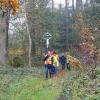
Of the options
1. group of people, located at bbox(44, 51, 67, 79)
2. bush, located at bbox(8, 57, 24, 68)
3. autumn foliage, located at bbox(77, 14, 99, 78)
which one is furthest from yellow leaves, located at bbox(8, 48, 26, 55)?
group of people, located at bbox(44, 51, 67, 79)

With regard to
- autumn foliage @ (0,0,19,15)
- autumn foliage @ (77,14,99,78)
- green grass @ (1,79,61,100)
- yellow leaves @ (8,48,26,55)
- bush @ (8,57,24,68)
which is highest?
autumn foliage @ (0,0,19,15)

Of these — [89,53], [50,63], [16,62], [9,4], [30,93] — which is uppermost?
[9,4]

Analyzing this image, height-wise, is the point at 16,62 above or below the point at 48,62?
below

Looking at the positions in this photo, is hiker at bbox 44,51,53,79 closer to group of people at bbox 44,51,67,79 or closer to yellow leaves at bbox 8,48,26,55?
group of people at bbox 44,51,67,79

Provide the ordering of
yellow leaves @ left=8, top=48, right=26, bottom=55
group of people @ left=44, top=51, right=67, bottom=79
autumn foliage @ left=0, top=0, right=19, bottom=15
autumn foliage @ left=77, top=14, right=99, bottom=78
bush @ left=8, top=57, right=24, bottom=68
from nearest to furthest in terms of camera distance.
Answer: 1. autumn foliage @ left=77, top=14, right=99, bottom=78
2. group of people @ left=44, top=51, right=67, bottom=79
3. autumn foliage @ left=0, top=0, right=19, bottom=15
4. bush @ left=8, top=57, right=24, bottom=68
5. yellow leaves @ left=8, top=48, right=26, bottom=55

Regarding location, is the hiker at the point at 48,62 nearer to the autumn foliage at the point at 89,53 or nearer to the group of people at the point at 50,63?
the group of people at the point at 50,63

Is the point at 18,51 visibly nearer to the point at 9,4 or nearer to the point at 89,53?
the point at 9,4

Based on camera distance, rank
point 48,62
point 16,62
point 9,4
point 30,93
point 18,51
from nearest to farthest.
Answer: point 30,93, point 48,62, point 9,4, point 16,62, point 18,51

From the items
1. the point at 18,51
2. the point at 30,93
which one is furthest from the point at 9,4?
the point at 18,51

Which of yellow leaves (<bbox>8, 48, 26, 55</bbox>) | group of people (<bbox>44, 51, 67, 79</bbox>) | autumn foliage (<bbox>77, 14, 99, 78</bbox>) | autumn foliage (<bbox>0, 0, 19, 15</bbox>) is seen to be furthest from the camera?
yellow leaves (<bbox>8, 48, 26, 55</bbox>)

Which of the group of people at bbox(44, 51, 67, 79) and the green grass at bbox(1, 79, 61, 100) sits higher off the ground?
the group of people at bbox(44, 51, 67, 79)

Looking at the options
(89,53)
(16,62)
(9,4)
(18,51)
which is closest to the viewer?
(89,53)

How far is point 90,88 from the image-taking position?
1603 centimetres

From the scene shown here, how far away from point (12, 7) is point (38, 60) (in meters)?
26.6
